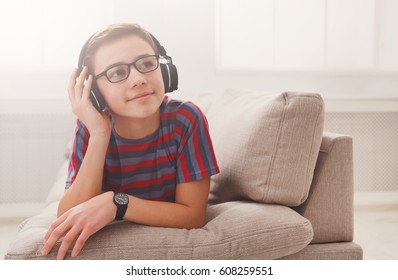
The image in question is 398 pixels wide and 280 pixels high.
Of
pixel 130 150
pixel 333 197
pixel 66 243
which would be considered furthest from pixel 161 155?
pixel 333 197

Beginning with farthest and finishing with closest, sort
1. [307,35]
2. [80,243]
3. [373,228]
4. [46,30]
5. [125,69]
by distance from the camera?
[307,35] < [46,30] < [373,228] < [125,69] < [80,243]

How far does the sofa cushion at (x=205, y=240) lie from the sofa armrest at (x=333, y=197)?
0.28ft

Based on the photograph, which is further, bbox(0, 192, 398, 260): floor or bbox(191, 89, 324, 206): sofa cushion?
bbox(0, 192, 398, 260): floor

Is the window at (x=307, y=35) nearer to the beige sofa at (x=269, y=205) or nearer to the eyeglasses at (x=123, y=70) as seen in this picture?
the beige sofa at (x=269, y=205)

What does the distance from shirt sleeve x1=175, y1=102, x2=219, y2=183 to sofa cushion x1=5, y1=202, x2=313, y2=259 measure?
0.34ft

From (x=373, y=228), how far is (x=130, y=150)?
1.55 m

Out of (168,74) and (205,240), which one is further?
(168,74)

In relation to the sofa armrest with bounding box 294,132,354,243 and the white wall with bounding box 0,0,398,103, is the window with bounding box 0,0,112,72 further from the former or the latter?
the sofa armrest with bounding box 294,132,354,243

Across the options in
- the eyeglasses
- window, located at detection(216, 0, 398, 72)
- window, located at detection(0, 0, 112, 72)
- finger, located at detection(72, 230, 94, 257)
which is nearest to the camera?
finger, located at detection(72, 230, 94, 257)

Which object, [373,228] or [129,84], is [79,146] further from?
[373,228]

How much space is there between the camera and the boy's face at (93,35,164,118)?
0.95 meters

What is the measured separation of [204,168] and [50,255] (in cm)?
34

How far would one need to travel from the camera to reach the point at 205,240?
0.90 m

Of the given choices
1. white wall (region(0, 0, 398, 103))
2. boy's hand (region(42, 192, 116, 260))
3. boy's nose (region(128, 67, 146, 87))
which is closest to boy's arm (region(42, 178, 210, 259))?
boy's hand (region(42, 192, 116, 260))
